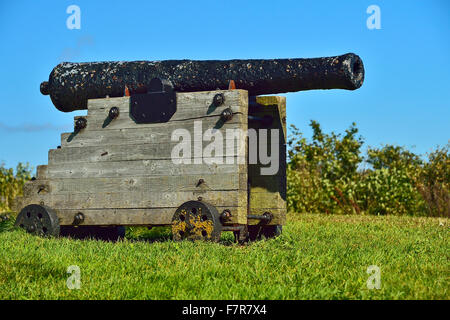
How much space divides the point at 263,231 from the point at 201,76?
2.16 meters

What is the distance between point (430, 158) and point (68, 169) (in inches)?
405

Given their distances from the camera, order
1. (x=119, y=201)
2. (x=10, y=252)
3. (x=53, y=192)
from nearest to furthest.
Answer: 1. (x=10, y=252)
2. (x=119, y=201)
3. (x=53, y=192)

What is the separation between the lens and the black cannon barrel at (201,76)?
21.4ft

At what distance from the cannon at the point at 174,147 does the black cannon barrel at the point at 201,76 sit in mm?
13

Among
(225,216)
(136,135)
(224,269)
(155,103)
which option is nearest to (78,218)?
(136,135)

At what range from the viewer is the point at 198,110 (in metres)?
6.68

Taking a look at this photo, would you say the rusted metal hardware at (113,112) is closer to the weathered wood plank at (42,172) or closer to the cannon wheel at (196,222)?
the weathered wood plank at (42,172)

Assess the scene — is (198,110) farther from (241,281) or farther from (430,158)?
(430,158)

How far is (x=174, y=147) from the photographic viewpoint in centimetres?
680

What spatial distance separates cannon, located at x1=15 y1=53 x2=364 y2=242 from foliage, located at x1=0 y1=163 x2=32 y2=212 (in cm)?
812

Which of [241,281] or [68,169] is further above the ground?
[68,169]

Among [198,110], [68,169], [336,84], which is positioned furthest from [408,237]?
[68,169]

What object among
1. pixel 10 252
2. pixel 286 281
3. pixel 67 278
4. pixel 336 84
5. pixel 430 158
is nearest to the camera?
pixel 286 281

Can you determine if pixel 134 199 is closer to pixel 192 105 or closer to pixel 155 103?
pixel 155 103
